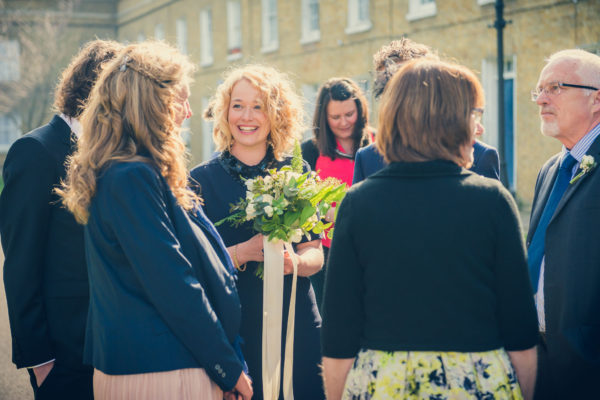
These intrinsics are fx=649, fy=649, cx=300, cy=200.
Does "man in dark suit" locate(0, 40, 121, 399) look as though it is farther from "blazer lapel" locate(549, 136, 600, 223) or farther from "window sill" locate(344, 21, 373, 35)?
"window sill" locate(344, 21, 373, 35)

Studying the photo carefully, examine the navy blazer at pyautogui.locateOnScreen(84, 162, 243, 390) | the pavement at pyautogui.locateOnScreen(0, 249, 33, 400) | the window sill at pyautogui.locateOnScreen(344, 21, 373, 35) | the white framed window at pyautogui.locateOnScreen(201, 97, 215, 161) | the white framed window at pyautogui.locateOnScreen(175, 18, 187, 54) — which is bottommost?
the pavement at pyautogui.locateOnScreen(0, 249, 33, 400)

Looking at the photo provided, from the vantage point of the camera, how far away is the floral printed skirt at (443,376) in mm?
2209

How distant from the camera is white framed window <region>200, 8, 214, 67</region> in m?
27.9

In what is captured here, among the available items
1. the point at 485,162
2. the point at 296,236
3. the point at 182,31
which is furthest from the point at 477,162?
the point at 182,31

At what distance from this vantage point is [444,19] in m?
15.8

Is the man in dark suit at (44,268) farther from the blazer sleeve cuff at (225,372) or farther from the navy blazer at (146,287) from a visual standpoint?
the blazer sleeve cuff at (225,372)

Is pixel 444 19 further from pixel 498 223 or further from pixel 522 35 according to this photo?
pixel 498 223

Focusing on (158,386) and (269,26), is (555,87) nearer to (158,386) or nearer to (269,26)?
(158,386)

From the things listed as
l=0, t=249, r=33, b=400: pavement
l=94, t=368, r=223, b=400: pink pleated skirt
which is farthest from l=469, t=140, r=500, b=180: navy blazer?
l=0, t=249, r=33, b=400: pavement

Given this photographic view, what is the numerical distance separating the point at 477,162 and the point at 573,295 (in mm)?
863

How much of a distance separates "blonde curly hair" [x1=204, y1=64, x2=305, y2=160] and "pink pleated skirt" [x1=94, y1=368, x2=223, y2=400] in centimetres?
163

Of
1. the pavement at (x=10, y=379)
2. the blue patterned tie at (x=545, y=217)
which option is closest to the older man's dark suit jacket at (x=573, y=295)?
the blue patterned tie at (x=545, y=217)

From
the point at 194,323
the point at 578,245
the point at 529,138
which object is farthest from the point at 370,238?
the point at 529,138

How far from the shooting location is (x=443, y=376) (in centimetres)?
221
